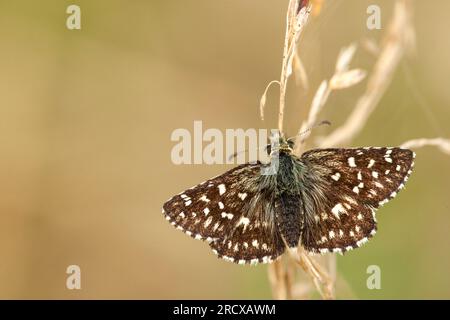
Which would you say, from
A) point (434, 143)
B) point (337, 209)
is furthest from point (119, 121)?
point (434, 143)

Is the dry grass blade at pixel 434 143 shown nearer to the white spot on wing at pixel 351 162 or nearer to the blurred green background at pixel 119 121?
the white spot on wing at pixel 351 162

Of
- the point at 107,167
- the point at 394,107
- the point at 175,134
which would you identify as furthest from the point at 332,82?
the point at 107,167

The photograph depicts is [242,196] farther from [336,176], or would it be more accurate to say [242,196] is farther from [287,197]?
[336,176]

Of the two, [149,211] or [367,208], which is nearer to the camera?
[367,208]

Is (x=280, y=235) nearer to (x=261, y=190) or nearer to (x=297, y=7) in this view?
(x=261, y=190)

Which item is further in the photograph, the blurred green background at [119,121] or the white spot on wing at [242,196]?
the blurred green background at [119,121]

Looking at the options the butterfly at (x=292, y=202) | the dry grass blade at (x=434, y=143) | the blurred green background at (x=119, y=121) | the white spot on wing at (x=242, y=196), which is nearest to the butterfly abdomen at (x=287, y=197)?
the butterfly at (x=292, y=202)

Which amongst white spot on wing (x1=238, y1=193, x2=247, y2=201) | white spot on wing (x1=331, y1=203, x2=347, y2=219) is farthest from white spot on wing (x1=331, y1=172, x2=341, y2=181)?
white spot on wing (x1=238, y1=193, x2=247, y2=201)
